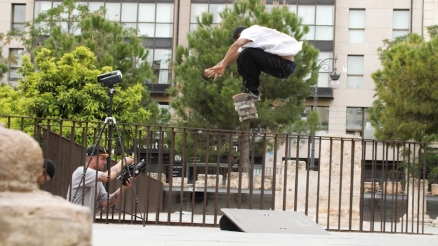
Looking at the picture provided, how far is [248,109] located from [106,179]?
2104 mm

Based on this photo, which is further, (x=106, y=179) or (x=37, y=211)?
(x=106, y=179)

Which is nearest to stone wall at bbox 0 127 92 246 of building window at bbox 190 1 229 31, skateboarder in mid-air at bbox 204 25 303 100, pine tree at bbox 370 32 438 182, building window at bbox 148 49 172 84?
skateboarder in mid-air at bbox 204 25 303 100

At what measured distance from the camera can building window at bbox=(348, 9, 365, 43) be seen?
4316 centimetres

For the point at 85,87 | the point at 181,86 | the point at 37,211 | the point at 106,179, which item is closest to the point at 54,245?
the point at 37,211

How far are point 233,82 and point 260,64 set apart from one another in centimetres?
1924

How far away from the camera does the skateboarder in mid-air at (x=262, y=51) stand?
777cm

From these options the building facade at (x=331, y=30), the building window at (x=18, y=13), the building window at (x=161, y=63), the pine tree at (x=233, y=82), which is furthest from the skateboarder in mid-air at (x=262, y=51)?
the building window at (x=18, y=13)

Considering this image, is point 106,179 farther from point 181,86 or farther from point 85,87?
point 181,86

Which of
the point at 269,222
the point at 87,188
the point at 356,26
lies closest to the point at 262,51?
the point at 269,222

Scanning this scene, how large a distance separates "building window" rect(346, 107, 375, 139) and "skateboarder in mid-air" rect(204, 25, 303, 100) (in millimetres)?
35803

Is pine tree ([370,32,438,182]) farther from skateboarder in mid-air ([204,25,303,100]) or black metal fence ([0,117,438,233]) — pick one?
skateboarder in mid-air ([204,25,303,100])

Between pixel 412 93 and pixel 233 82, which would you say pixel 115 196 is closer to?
pixel 412 93

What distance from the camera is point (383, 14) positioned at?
4291cm

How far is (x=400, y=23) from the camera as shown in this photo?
42781mm
